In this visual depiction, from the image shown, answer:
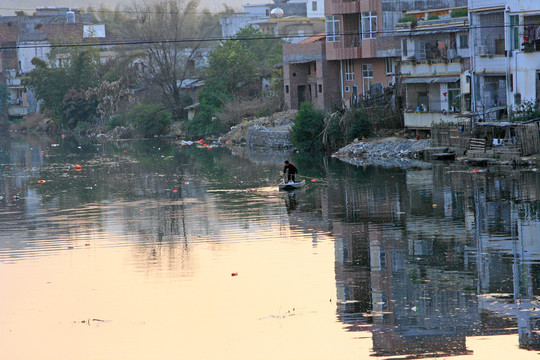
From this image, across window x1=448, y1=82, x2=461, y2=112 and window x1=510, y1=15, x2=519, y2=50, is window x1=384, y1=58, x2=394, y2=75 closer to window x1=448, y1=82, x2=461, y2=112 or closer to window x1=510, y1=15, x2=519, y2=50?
window x1=448, y1=82, x2=461, y2=112

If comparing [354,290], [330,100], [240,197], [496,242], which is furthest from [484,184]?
[330,100]

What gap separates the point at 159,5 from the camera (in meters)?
80.9

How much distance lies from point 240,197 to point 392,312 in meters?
17.8

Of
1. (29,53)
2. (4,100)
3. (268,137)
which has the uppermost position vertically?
(29,53)

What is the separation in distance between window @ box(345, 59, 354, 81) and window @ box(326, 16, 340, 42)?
78.7 inches

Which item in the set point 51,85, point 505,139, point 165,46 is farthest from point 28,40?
point 505,139

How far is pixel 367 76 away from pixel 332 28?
4119 mm

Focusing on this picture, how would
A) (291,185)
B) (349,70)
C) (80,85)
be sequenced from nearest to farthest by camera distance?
(291,185), (349,70), (80,85)

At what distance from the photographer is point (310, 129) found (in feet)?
172

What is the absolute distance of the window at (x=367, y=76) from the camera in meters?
58.8

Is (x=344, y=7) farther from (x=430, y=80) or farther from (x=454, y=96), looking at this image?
(x=454, y=96)

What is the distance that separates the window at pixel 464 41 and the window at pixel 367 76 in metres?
12.5

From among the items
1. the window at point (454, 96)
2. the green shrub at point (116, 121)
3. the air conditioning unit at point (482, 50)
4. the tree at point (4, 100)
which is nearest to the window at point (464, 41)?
the window at point (454, 96)

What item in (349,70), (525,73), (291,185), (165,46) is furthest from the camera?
(165,46)
